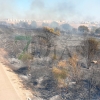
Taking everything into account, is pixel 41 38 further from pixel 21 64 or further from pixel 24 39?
pixel 21 64

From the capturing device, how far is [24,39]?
25.2m

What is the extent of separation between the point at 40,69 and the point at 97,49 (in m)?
4.63

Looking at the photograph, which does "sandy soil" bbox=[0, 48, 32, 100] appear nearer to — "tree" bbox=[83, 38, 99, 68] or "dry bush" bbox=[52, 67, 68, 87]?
"dry bush" bbox=[52, 67, 68, 87]

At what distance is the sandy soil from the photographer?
11.2 m

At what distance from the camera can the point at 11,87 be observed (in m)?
12.5

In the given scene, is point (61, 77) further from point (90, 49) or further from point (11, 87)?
point (90, 49)

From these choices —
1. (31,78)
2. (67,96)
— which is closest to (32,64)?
(31,78)

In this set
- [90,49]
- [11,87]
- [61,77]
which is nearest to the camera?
[61,77]

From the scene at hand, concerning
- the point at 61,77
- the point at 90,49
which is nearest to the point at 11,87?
the point at 61,77

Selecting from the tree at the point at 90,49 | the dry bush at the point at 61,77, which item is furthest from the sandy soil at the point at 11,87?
the tree at the point at 90,49

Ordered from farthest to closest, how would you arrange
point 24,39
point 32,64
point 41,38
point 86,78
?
Result: point 24,39 < point 41,38 < point 32,64 < point 86,78

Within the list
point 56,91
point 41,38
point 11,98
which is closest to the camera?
point 11,98

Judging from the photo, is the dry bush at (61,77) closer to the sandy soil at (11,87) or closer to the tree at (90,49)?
the sandy soil at (11,87)

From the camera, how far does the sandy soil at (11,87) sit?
36.8 feet
